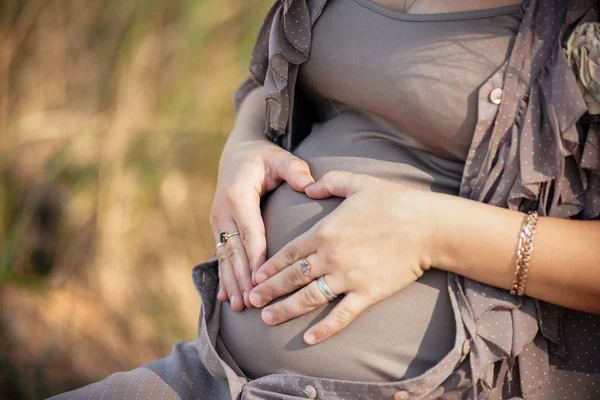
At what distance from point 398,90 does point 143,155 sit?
1.83 metres

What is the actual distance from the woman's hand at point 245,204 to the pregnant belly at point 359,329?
29 millimetres

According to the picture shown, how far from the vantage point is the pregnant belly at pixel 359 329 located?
98 cm

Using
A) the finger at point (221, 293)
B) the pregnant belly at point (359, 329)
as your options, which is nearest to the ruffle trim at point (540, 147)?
the pregnant belly at point (359, 329)

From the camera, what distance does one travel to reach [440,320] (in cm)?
99

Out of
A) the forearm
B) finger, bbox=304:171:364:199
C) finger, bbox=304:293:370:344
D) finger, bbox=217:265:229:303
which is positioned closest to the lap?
finger, bbox=217:265:229:303

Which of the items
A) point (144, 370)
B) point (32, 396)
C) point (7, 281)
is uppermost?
point (144, 370)

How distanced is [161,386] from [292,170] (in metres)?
0.47

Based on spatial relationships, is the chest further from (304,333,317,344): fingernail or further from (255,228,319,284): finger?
(304,333,317,344): fingernail

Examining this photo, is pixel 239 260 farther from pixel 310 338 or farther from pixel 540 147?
pixel 540 147

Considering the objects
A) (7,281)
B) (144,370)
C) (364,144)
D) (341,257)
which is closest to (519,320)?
(341,257)

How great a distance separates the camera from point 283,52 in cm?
120

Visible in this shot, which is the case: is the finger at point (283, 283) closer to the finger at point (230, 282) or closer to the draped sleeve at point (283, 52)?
the finger at point (230, 282)

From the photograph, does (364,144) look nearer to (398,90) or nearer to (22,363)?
(398,90)

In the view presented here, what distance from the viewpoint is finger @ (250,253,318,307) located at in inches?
40.6
